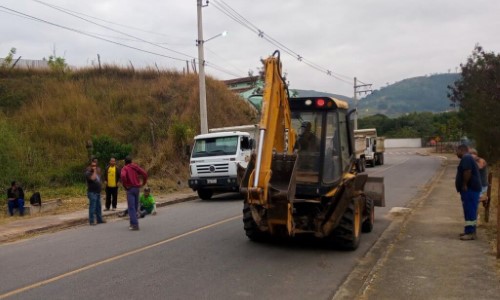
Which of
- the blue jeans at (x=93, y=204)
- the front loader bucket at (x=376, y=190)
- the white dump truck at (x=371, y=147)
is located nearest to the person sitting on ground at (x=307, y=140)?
the front loader bucket at (x=376, y=190)

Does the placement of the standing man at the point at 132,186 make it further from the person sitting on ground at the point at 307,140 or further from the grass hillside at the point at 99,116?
the grass hillside at the point at 99,116

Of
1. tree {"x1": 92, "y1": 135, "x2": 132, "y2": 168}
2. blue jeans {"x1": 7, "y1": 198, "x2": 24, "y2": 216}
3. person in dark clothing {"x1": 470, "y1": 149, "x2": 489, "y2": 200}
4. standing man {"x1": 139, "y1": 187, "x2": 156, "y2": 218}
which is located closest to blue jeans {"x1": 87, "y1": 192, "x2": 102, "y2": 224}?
standing man {"x1": 139, "y1": 187, "x2": 156, "y2": 218}

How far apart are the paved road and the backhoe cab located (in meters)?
0.54

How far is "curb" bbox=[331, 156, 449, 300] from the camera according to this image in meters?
6.41

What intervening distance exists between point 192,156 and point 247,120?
590 inches

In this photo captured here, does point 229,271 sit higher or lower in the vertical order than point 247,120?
lower

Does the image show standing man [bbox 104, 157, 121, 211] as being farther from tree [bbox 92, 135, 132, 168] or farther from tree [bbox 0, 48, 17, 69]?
tree [bbox 0, 48, 17, 69]

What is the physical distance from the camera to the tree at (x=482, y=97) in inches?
915

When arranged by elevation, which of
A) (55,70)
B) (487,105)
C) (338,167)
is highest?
(55,70)

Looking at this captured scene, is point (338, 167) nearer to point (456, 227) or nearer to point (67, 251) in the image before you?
point (456, 227)

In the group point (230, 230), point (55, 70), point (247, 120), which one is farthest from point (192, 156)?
point (55, 70)

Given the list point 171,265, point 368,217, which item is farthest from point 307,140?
point 171,265

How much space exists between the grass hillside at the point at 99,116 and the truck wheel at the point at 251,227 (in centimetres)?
1161

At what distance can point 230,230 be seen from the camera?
11133 mm
